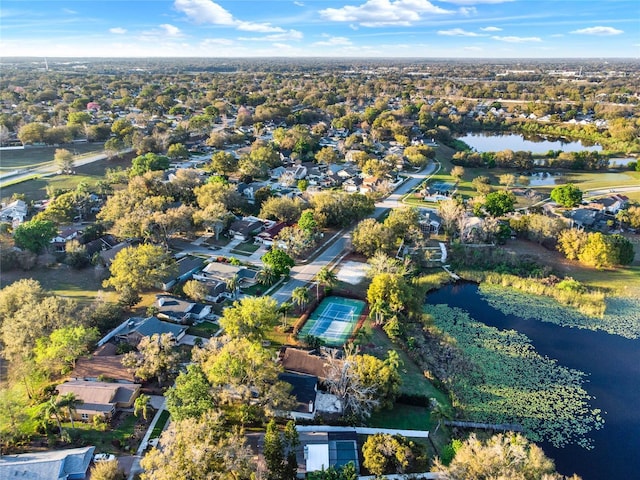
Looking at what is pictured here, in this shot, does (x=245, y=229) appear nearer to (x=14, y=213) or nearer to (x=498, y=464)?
(x=14, y=213)

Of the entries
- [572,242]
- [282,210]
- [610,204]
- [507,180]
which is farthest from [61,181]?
[610,204]

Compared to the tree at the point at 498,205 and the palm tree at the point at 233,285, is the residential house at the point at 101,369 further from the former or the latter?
the tree at the point at 498,205

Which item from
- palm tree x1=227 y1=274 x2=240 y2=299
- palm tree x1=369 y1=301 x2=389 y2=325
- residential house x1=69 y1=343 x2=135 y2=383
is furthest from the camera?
palm tree x1=227 y1=274 x2=240 y2=299

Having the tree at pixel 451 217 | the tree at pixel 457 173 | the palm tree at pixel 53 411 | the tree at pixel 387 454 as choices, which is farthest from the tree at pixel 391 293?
the tree at pixel 457 173

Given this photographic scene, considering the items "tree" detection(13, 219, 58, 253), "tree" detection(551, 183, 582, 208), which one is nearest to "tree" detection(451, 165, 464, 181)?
"tree" detection(551, 183, 582, 208)

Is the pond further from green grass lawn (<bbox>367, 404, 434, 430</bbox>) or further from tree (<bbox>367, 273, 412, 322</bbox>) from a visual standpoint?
green grass lawn (<bbox>367, 404, 434, 430</bbox>)

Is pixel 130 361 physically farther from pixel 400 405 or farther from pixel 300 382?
pixel 400 405

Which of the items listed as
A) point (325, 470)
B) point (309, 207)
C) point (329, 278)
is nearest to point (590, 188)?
point (309, 207)
